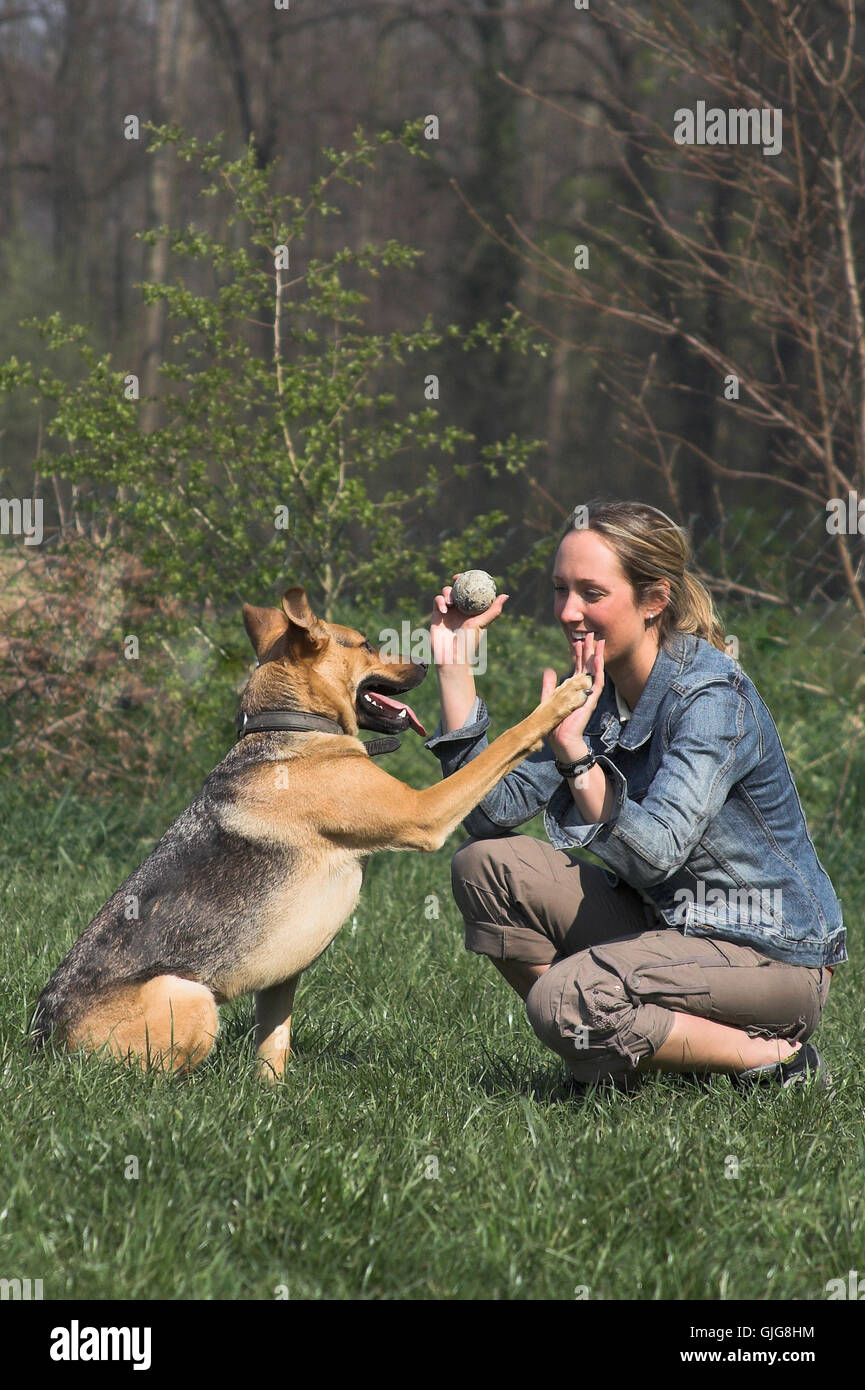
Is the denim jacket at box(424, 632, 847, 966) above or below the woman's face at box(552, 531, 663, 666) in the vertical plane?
below

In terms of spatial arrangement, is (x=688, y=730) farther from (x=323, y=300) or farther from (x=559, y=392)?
(x=559, y=392)

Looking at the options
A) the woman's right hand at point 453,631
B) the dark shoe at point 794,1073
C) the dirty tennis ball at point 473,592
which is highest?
the dirty tennis ball at point 473,592

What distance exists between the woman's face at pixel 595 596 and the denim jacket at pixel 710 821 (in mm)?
139

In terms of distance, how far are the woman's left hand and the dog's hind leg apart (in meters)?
1.23

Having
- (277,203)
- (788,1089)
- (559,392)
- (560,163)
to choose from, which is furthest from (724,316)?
(788,1089)

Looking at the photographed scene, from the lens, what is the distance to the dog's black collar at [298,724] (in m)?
3.90

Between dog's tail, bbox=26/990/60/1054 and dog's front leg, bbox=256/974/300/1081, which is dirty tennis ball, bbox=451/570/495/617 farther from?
dog's tail, bbox=26/990/60/1054

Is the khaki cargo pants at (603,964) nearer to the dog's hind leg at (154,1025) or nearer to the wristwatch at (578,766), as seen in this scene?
the wristwatch at (578,766)

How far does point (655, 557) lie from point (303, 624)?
1088 millimetres

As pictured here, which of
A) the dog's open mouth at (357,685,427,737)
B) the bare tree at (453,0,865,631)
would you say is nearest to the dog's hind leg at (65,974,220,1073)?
the dog's open mouth at (357,685,427,737)

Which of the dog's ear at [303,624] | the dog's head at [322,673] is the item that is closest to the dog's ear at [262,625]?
the dog's head at [322,673]

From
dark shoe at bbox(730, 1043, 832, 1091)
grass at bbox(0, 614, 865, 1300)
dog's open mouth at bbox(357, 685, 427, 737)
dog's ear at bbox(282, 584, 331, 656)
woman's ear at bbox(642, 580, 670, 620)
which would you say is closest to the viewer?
grass at bbox(0, 614, 865, 1300)

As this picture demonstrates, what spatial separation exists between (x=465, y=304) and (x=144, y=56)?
822 cm

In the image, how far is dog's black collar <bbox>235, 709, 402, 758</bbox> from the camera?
3904mm
